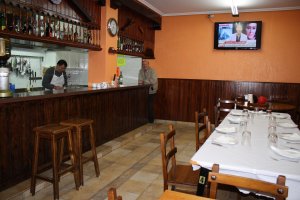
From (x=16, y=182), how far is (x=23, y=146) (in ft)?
1.40

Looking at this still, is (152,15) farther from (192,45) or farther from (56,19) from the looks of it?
(56,19)

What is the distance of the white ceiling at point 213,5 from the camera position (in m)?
6.07

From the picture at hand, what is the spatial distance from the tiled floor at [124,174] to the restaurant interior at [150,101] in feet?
0.06

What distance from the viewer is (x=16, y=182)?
10.3ft

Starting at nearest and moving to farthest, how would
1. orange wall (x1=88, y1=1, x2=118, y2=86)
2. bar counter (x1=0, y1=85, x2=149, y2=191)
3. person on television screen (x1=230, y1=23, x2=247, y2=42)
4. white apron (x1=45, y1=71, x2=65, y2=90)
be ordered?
bar counter (x1=0, y1=85, x2=149, y2=191)
orange wall (x1=88, y1=1, x2=118, y2=86)
white apron (x1=45, y1=71, x2=65, y2=90)
person on television screen (x1=230, y1=23, x2=247, y2=42)

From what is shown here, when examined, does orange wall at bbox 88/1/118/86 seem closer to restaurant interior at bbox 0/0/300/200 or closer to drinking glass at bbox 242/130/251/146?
restaurant interior at bbox 0/0/300/200

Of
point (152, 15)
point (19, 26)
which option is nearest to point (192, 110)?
point (152, 15)

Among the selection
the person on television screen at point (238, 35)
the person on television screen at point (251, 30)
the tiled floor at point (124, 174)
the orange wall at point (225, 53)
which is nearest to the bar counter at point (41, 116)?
the tiled floor at point (124, 174)

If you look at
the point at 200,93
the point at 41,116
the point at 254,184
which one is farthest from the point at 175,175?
the point at 200,93

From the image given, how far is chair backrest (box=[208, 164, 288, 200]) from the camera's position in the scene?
1411 millimetres

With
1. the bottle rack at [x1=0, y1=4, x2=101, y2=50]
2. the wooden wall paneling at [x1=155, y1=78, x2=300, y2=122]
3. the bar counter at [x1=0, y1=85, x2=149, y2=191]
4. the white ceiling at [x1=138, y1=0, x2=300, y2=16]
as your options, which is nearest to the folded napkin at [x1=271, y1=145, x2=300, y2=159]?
the bar counter at [x1=0, y1=85, x2=149, y2=191]

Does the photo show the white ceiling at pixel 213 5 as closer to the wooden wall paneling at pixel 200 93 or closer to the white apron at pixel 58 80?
the wooden wall paneling at pixel 200 93

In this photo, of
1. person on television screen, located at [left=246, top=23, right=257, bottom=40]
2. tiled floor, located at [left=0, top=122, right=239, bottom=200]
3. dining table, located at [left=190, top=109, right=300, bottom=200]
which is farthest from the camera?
person on television screen, located at [left=246, top=23, right=257, bottom=40]

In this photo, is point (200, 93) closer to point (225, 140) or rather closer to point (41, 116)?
point (41, 116)
